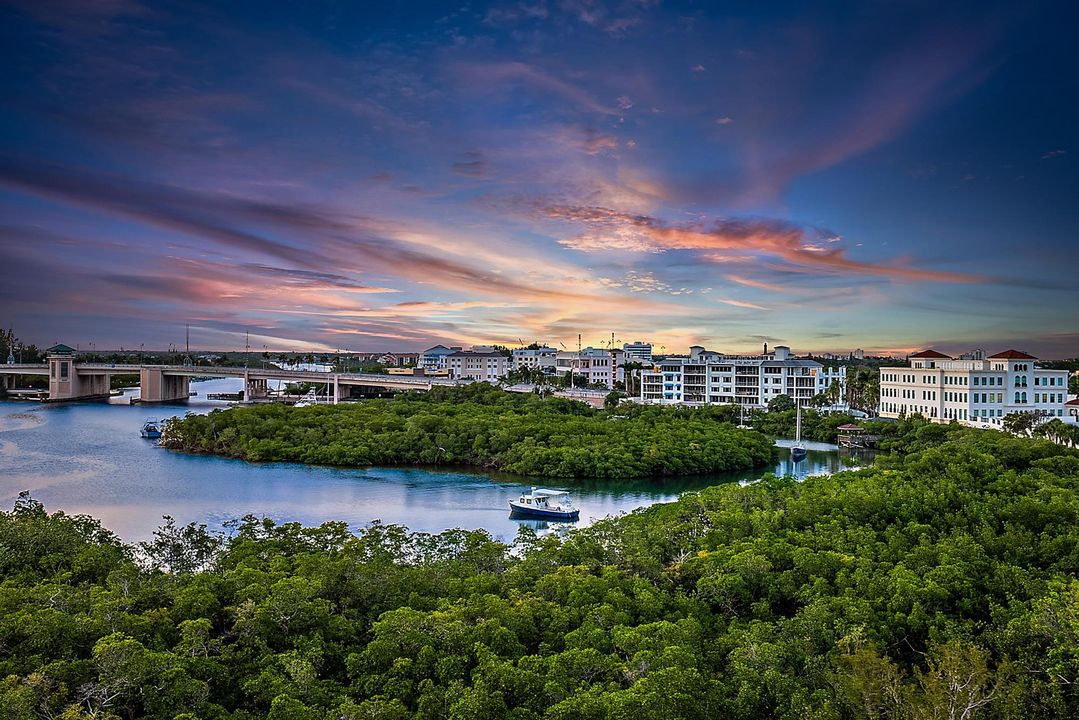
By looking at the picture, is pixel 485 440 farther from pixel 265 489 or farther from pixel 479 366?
pixel 479 366

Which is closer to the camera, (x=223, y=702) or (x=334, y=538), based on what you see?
(x=223, y=702)

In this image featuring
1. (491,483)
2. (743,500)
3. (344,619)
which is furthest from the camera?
(491,483)

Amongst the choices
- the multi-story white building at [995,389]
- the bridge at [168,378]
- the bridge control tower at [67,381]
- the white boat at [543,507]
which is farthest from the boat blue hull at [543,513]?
the bridge control tower at [67,381]

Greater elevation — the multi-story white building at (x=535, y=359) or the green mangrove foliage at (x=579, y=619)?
the multi-story white building at (x=535, y=359)

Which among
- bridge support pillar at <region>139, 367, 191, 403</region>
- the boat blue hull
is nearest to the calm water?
the boat blue hull

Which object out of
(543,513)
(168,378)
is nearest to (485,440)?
(543,513)

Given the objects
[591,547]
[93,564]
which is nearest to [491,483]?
[591,547]

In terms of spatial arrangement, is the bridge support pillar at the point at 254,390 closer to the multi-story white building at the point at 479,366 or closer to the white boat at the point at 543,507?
the multi-story white building at the point at 479,366

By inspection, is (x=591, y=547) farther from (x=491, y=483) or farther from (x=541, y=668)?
(x=491, y=483)
